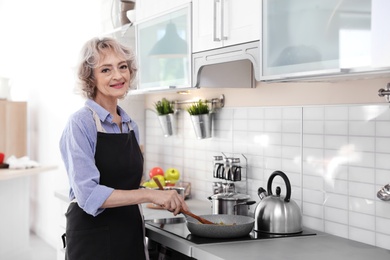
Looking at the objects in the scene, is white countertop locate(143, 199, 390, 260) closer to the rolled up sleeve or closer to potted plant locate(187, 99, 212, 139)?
the rolled up sleeve

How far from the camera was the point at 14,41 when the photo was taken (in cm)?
708

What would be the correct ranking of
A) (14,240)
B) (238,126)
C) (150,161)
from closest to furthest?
(238,126), (150,161), (14,240)

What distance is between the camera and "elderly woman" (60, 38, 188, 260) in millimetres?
2172

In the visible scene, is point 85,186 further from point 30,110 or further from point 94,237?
point 30,110

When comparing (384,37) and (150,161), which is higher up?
(384,37)

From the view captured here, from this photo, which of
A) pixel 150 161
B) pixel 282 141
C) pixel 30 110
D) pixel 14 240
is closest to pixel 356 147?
pixel 282 141

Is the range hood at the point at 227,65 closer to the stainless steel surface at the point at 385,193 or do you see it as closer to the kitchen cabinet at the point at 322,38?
the kitchen cabinet at the point at 322,38

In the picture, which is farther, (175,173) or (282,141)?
(175,173)

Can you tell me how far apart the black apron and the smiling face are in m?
0.14

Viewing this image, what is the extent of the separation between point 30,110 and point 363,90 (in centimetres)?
542

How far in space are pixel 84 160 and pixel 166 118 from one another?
4.97 ft

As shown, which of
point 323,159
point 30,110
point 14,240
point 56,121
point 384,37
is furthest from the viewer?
point 30,110

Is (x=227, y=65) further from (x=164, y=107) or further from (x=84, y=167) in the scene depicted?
(x=84, y=167)

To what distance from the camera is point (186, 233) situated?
8.14 ft
